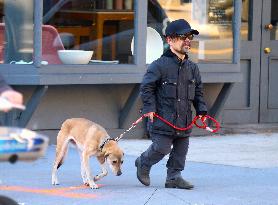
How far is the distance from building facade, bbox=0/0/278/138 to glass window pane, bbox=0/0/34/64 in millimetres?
13

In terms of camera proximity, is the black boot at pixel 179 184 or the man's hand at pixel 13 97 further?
the black boot at pixel 179 184

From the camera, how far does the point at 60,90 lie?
10.7 metres

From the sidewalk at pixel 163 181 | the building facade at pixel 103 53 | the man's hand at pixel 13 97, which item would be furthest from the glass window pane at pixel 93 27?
the man's hand at pixel 13 97

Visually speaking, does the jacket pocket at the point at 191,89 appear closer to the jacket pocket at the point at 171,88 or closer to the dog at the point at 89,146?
the jacket pocket at the point at 171,88

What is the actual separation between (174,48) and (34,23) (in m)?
2.68

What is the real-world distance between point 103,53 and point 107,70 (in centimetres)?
24

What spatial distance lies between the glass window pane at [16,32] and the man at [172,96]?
260cm

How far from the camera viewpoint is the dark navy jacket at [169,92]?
7965 mm

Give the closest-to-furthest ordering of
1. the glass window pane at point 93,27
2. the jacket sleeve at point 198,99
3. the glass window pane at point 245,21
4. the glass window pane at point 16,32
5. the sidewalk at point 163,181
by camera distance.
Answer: the sidewalk at point 163,181, the jacket sleeve at point 198,99, the glass window pane at point 16,32, the glass window pane at point 93,27, the glass window pane at point 245,21

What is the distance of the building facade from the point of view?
1011 cm

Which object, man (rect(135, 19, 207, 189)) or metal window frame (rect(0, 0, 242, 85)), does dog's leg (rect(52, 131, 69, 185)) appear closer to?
man (rect(135, 19, 207, 189))

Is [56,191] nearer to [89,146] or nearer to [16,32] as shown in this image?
[89,146]

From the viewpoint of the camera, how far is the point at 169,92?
7980 mm

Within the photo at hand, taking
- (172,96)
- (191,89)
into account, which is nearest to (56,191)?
(172,96)
